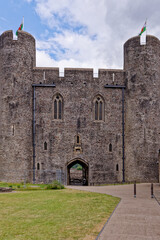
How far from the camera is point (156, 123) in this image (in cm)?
2527

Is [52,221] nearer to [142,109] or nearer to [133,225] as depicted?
[133,225]

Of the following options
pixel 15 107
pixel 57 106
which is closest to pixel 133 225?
pixel 15 107

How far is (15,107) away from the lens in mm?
24312

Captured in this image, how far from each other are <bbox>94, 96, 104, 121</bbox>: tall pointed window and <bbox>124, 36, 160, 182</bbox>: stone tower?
251 cm

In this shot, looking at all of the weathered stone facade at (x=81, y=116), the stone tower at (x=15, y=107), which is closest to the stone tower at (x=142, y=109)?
the weathered stone facade at (x=81, y=116)

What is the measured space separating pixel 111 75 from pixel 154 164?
377 inches

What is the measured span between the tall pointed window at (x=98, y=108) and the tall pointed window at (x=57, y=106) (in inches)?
137

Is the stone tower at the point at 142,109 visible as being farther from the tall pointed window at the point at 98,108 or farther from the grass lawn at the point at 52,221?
the grass lawn at the point at 52,221

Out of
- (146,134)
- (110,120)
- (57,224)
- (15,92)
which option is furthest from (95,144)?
(57,224)

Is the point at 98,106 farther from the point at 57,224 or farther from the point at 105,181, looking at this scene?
the point at 57,224

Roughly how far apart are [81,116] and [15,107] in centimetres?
633

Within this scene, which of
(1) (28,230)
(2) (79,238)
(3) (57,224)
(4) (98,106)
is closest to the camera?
(2) (79,238)

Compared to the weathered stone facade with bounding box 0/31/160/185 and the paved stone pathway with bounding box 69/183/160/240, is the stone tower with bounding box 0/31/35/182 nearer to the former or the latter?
the weathered stone facade with bounding box 0/31/160/185

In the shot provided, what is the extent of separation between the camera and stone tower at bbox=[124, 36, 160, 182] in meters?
24.5
